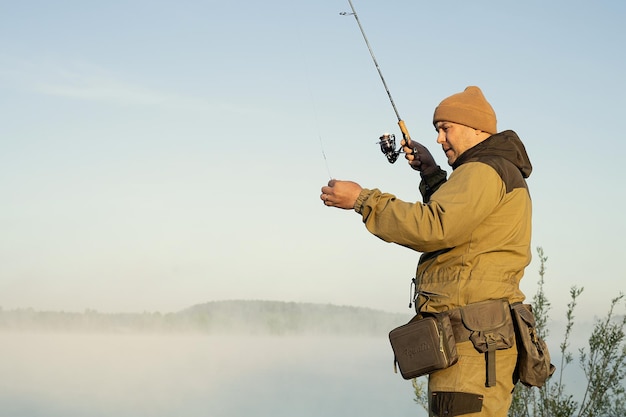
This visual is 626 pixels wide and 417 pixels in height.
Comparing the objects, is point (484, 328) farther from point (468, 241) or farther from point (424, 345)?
point (468, 241)

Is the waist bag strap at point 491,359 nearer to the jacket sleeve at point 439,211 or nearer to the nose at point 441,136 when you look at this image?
the jacket sleeve at point 439,211

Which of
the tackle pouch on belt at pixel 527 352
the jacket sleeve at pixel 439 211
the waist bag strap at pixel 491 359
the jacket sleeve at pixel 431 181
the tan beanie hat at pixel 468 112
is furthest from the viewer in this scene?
the jacket sleeve at pixel 431 181

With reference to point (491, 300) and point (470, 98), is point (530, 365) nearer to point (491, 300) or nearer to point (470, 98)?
point (491, 300)

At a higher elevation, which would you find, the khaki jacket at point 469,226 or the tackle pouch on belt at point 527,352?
the khaki jacket at point 469,226

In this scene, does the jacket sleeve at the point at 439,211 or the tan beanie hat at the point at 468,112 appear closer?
the jacket sleeve at the point at 439,211

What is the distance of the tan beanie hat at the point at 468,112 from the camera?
4.65 meters

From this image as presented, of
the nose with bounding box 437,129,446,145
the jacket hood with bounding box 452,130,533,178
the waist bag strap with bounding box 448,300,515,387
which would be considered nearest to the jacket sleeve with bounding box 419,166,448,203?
the nose with bounding box 437,129,446,145

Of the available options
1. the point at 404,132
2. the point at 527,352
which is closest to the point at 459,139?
the point at 404,132

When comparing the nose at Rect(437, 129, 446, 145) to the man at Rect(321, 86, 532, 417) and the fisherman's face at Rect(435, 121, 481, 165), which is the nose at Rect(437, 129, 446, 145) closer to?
the fisherman's face at Rect(435, 121, 481, 165)

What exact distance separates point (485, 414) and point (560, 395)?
4.76 meters

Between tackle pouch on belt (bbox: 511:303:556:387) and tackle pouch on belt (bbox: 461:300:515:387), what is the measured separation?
0.46 feet

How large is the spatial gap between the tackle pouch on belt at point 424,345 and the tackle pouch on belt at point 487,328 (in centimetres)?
10

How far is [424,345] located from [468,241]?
0.57 meters

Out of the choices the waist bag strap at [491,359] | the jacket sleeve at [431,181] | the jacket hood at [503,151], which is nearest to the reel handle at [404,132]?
the jacket sleeve at [431,181]
